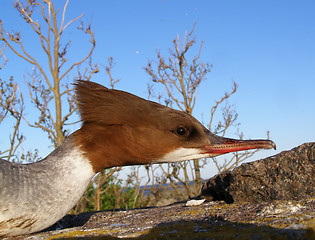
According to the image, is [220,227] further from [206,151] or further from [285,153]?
[285,153]

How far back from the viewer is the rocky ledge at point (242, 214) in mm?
1935

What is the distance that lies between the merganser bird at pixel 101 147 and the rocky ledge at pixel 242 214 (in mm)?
303

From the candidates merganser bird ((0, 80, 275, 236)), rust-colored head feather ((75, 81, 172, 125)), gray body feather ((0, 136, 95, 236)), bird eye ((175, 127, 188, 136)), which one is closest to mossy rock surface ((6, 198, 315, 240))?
gray body feather ((0, 136, 95, 236))

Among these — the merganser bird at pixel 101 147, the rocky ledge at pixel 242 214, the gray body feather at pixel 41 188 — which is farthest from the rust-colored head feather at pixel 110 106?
the rocky ledge at pixel 242 214

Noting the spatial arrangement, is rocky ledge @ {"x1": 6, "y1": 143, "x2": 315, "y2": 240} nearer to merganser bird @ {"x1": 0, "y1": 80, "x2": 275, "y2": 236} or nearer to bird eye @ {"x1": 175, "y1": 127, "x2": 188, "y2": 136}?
merganser bird @ {"x1": 0, "y1": 80, "x2": 275, "y2": 236}

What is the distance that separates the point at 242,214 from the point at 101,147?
1.32 meters

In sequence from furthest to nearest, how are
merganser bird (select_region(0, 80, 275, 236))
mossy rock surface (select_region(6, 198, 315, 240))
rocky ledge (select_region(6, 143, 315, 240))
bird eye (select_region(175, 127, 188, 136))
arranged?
bird eye (select_region(175, 127, 188, 136)) < merganser bird (select_region(0, 80, 275, 236)) < rocky ledge (select_region(6, 143, 315, 240)) < mossy rock surface (select_region(6, 198, 315, 240))

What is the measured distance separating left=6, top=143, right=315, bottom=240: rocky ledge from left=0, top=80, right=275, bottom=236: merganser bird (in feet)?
0.99

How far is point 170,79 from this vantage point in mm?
10984

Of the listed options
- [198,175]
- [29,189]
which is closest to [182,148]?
[29,189]

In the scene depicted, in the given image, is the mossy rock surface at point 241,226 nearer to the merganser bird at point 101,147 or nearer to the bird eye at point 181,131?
the merganser bird at point 101,147

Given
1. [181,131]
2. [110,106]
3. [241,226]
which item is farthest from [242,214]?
[110,106]

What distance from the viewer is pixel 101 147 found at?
9.58ft

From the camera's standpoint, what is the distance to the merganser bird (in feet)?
9.30
